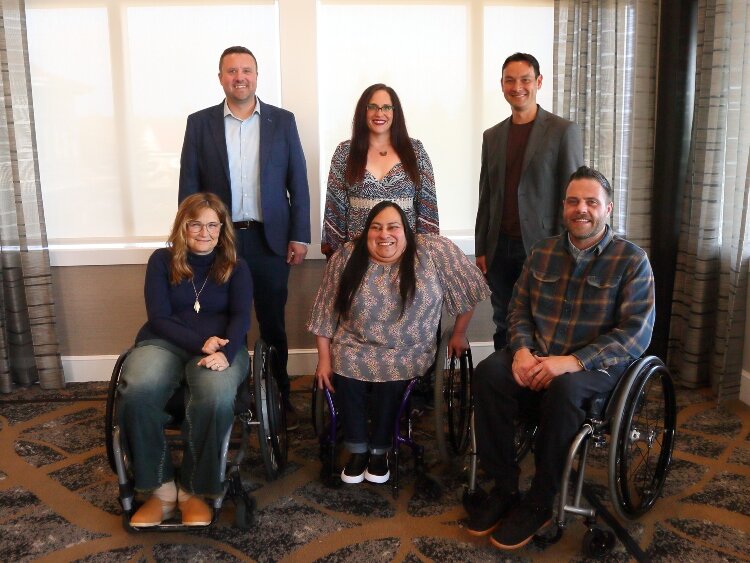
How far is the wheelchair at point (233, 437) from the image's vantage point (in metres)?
2.10

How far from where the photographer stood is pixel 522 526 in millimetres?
2008

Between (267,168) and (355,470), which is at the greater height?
(267,168)

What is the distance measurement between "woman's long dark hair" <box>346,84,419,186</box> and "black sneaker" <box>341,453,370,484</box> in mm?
1018

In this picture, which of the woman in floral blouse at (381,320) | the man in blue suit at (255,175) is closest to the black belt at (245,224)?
the man in blue suit at (255,175)

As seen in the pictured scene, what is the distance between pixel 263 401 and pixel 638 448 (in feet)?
4.43

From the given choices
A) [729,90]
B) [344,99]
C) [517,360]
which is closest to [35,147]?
[344,99]

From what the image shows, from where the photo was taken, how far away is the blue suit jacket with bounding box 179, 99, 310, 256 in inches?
111

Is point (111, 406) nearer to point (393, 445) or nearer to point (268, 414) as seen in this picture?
point (268, 414)

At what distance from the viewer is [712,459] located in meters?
2.60

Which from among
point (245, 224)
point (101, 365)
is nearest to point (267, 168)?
point (245, 224)

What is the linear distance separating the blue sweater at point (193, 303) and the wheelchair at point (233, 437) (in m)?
0.13

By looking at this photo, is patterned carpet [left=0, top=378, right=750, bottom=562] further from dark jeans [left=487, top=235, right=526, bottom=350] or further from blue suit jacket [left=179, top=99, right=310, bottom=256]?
blue suit jacket [left=179, top=99, right=310, bottom=256]

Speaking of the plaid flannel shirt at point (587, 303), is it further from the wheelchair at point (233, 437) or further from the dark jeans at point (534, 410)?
the wheelchair at point (233, 437)

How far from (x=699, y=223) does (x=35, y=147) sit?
3.05 metres
